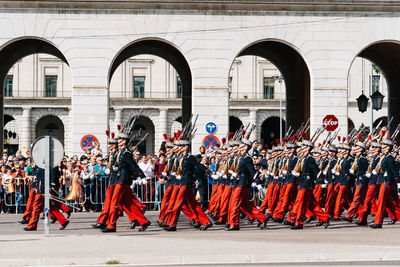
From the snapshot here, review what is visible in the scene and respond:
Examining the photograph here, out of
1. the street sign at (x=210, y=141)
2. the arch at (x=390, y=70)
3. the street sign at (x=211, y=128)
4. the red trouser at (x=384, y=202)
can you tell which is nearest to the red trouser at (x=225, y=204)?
the red trouser at (x=384, y=202)

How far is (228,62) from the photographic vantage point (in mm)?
32094

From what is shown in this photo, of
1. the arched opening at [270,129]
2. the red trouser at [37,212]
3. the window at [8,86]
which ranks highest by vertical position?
the window at [8,86]

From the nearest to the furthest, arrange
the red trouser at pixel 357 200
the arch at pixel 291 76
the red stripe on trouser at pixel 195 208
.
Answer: the red stripe on trouser at pixel 195 208, the red trouser at pixel 357 200, the arch at pixel 291 76

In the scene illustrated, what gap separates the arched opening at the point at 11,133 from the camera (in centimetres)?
7018

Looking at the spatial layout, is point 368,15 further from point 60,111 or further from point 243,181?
point 60,111

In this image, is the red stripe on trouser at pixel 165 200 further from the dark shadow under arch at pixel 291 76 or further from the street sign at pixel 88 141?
the dark shadow under arch at pixel 291 76

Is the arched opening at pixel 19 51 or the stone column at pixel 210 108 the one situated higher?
the arched opening at pixel 19 51

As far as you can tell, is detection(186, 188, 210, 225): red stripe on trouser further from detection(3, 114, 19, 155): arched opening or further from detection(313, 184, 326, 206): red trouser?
detection(3, 114, 19, 155): arched opening

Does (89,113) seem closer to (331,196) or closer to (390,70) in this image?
(331,196)

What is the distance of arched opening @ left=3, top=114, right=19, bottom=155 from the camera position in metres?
70.2

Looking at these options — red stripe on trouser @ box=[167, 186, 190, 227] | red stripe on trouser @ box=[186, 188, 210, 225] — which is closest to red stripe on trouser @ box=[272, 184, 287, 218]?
red stripe on trouser @ box=[186, 188, 210, 225]

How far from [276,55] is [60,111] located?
1372 inches

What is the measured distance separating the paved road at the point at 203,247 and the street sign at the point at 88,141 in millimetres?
10460

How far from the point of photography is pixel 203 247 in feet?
49.0
